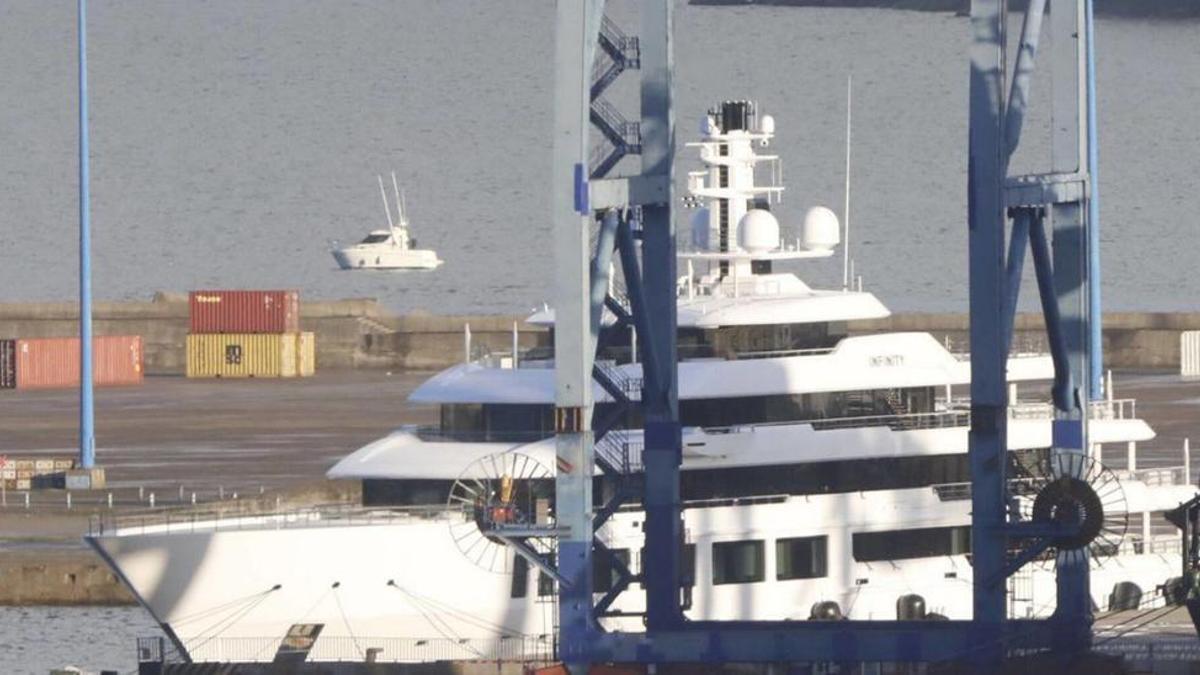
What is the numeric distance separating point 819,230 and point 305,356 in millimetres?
40320

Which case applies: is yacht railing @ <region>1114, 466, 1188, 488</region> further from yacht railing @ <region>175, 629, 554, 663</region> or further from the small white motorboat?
the small white motorboat

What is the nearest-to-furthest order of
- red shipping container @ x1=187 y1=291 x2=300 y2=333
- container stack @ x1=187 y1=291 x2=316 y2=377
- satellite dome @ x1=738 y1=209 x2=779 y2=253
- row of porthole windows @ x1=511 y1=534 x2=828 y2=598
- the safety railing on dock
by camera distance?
the safety railing on dock, row of porthole windows @ x1=511 y1=534 x2=828 y2=598, satellite dome @ x1=738 y1=209 x2=779 y2=253, red shipping container @ x1=187 y1=291 x2=300 y2=333, container stack @ x1=187 y1=291 x2=316 y2=377

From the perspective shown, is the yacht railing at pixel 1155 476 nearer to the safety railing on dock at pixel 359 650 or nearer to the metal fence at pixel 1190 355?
the safety railing on dock at pixel 359 650

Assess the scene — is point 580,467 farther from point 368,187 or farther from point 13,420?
point 368,187

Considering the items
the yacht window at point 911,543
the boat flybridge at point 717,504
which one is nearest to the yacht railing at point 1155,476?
the boat flybridge at point 717,504

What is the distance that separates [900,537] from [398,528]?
7.21 m

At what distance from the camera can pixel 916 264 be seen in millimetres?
135375

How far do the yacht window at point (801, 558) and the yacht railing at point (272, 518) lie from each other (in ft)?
15.0

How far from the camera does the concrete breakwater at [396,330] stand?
266ft

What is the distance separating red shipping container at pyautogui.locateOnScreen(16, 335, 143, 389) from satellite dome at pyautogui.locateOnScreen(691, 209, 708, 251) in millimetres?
38561

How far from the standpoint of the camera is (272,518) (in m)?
39.8

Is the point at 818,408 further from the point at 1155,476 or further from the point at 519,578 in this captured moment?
the point at 1155,476

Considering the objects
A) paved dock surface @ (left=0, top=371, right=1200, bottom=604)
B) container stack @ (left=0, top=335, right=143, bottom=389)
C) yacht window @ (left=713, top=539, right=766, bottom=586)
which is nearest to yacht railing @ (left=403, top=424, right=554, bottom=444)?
yacht window @ (left=713, top=539, right=766, bottom=586)

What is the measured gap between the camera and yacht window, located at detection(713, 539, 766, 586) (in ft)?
131
